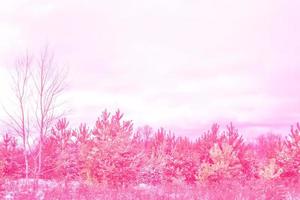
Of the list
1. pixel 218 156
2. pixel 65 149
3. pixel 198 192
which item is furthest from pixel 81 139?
pixel 198 192

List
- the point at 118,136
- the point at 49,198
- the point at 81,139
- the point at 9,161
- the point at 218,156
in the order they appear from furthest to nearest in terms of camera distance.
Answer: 1. the point at 81,139
2. the point at 9,161
3. the point at 218,156
4. the point at 118,136
5. the point at 49,198

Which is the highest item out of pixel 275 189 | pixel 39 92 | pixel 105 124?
pixel 39 92

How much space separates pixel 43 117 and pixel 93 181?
4.54 m

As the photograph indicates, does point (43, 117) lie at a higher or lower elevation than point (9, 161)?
higher

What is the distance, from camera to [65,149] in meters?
26.0

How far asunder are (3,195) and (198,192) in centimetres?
761

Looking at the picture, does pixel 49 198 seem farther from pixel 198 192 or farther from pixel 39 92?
pixel 39 92

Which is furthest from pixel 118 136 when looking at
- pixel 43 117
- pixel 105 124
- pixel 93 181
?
pixel 43 117

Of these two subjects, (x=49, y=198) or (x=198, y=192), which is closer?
(x=49, y=198)

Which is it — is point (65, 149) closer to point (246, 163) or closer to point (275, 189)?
point (246, 163)

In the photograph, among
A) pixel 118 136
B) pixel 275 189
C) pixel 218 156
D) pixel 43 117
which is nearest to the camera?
pixel 275 189

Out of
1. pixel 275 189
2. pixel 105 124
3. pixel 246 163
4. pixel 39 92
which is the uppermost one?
pixel 39 92

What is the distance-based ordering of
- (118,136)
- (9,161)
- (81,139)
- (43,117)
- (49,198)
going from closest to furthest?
1. (49,198)
2. (118,136)
3. (43,117)
4. (9,161)
5. (81,139)

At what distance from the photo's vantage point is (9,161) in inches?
994
